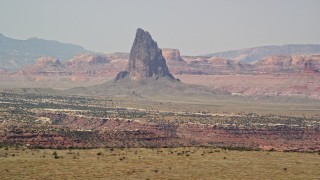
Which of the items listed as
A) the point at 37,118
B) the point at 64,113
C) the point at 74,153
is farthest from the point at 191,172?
the point at 64,113

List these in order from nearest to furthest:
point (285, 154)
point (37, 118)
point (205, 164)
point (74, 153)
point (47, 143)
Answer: point (205, 164) → point (74, 153) → point (285, 154) → point (47, 143) → point (37, 118)

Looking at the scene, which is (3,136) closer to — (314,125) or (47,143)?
(47,143)

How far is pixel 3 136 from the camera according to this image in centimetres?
9075

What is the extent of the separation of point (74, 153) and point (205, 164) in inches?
568

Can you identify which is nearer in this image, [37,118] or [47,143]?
[47,143]

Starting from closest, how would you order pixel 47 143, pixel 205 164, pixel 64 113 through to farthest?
1. pixel 205 164
2. pixel 47 143
3. pixel 64 113

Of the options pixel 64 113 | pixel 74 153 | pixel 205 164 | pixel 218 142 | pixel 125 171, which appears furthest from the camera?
pixel 64 113

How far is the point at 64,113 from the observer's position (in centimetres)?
16200

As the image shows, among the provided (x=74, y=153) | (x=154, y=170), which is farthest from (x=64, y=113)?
→ (x=154, y=170)

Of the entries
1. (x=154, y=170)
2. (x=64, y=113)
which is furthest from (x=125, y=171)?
(x=64, y=113)

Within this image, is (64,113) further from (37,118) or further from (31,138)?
(31,138)

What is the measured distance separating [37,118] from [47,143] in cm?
5708

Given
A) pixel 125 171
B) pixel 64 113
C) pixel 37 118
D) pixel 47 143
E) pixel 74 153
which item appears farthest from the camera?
pixel 64 113

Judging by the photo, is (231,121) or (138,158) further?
(231,121)
